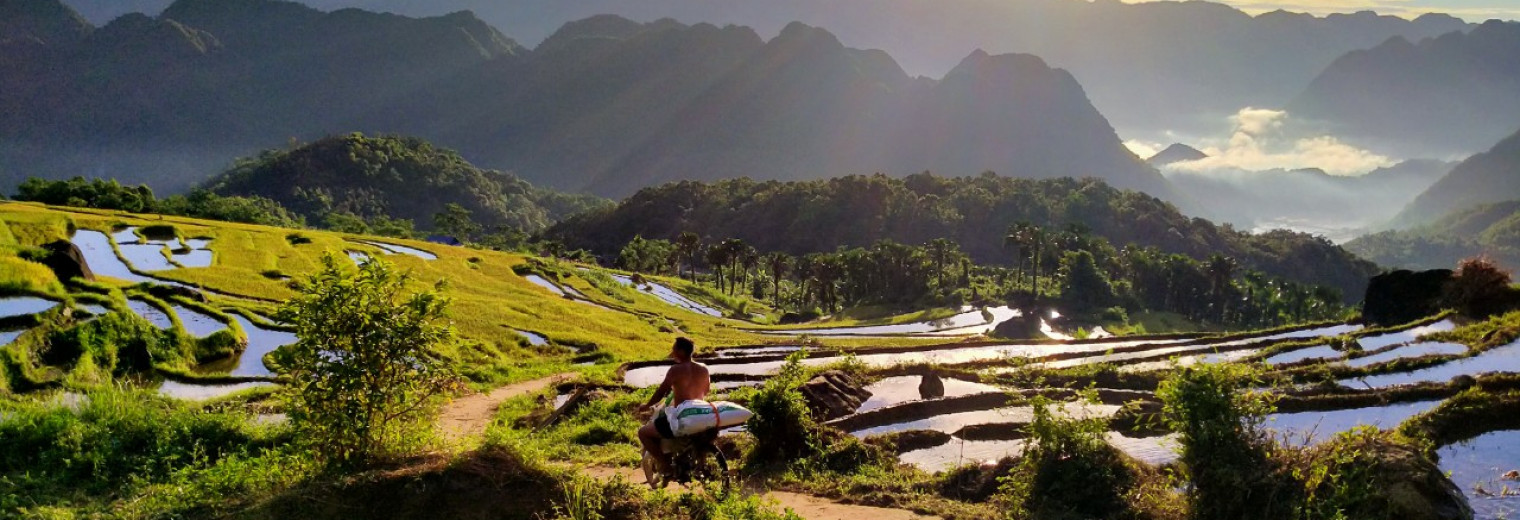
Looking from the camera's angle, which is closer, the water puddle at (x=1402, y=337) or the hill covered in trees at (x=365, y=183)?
the water puddle at (x=1402, y=337)

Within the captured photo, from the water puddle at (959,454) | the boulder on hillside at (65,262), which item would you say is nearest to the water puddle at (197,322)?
the boulder on hillside at (65,262)

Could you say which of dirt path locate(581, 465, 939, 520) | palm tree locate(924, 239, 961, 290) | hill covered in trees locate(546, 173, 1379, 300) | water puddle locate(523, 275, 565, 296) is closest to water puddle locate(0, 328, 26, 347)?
dirt path locate(581, 465, 939, 520)

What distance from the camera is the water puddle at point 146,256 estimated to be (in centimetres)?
2724

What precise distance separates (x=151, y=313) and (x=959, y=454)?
22.0 m

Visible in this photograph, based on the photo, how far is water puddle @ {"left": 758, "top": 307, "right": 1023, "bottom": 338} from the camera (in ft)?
161

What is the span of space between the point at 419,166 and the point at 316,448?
19968 cm

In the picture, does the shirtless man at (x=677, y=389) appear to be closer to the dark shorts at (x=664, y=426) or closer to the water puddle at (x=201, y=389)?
the dark shorts at (x=664, y=426)

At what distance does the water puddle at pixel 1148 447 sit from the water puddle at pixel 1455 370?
23.9 feet

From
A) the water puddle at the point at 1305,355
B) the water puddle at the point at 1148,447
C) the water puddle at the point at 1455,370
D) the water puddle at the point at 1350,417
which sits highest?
the water puddle at the point at 1455,370

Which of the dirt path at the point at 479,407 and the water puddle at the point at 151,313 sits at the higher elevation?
the water puddle at the point at 151,313

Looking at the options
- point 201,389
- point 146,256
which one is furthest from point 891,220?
point 201,389

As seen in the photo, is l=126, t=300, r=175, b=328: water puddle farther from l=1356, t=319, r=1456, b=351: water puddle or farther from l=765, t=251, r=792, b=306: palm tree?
l=765, t=251, r=792, b=306: palm tree

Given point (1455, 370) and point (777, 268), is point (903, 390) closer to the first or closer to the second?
point (1455, 370)

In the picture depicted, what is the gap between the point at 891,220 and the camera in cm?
16638
